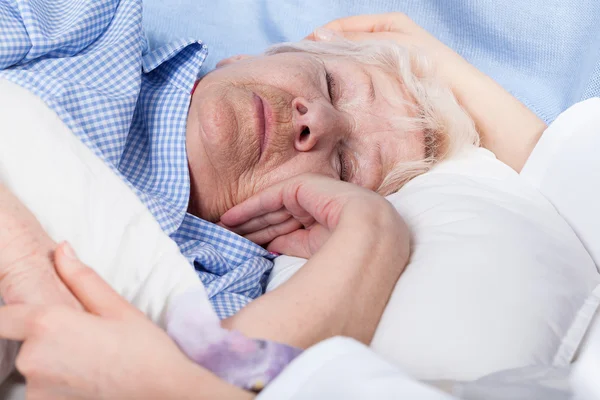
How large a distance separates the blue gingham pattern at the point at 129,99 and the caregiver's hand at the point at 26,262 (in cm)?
26

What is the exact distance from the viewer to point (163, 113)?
51.4 inches

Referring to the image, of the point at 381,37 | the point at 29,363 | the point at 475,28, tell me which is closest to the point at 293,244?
the point at 29,363

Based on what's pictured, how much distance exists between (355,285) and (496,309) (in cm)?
22

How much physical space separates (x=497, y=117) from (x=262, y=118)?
69 cm

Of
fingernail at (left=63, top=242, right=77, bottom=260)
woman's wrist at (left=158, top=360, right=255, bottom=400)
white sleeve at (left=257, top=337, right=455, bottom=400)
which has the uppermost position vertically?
fingernail at (left=63, top=242, right=77, bottom=260)

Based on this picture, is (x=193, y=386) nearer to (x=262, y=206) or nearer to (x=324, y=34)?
(x=262, y=206)

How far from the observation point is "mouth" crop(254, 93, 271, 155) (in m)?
1.25

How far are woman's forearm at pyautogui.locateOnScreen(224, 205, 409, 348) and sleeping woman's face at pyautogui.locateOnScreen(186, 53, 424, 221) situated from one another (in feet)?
1.07

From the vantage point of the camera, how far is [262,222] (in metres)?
1.29

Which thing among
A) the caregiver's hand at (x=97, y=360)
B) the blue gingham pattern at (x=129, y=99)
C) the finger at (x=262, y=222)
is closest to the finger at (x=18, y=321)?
the caregiver's hand at (x=97, y=360)

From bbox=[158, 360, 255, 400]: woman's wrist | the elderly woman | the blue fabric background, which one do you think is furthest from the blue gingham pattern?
the blue fabric background

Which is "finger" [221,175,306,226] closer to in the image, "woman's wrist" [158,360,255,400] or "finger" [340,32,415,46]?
"woman's wrist" [158,360,255,400]

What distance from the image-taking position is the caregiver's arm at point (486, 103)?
155cm

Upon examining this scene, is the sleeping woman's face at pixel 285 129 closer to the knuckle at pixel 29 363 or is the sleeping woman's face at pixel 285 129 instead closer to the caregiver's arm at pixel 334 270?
the caregiver's arm at pixel 334 270
